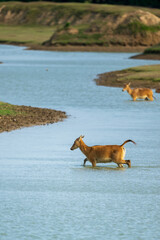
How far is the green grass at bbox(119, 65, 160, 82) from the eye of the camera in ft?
180


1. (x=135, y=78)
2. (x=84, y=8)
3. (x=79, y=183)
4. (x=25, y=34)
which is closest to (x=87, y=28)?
(x=25, y=34)

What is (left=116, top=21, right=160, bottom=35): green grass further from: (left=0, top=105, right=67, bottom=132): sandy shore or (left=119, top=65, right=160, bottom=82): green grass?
(left=0, top=105, right=67, bottom=132): sandy shore

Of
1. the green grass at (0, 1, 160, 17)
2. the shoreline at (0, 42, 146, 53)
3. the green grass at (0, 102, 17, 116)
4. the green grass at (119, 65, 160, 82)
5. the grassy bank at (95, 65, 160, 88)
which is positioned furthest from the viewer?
the green grass at (0, 1, 160, 17)

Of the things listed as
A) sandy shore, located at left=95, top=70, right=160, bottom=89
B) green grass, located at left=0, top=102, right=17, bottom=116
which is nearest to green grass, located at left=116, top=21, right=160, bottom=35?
sandy shore, located at left=95, top=70, right=160, bottom=89

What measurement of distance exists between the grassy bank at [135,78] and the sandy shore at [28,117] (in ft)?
64.2

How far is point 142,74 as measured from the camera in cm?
5812

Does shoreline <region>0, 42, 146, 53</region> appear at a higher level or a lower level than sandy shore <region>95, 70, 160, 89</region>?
lower

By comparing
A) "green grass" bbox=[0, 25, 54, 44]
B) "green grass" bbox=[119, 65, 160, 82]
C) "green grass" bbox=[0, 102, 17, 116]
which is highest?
"green grass" bbox=[0, 102, 17, 116]

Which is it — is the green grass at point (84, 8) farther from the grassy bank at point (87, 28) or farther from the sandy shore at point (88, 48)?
the sandy shore at point (88, 48)

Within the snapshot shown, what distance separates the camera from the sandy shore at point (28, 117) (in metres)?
26.7

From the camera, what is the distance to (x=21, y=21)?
193m

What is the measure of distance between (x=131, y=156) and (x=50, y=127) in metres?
7.21

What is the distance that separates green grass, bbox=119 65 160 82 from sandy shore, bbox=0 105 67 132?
2279cm

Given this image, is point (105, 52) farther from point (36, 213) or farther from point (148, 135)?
point (36, 213)
